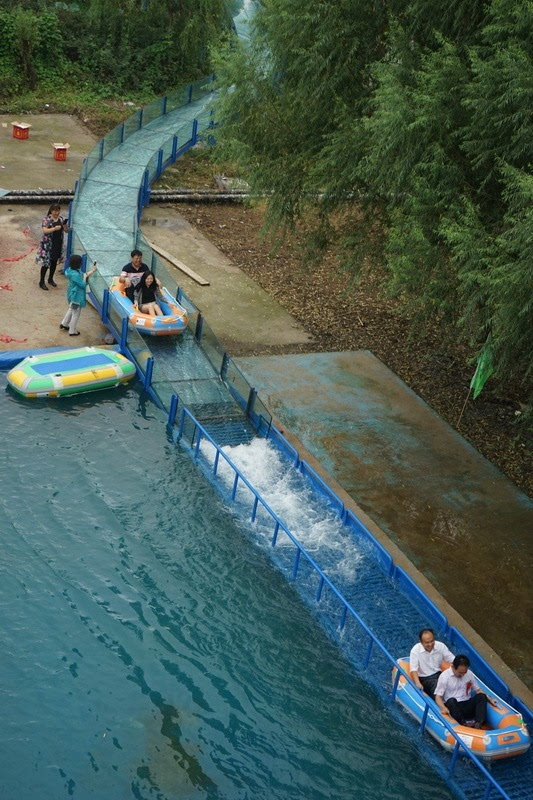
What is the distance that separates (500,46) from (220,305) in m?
9.41

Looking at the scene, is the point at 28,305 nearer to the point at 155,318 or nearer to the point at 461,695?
the point at 155,318

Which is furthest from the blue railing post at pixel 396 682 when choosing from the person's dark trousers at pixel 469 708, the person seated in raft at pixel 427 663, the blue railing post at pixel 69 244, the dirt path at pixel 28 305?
the blue railing post at pixel 69 244

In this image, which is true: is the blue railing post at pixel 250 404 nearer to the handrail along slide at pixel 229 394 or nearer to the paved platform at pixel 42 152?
the handrail along slide at pixel 229 394

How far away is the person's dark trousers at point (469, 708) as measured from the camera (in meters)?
11.2

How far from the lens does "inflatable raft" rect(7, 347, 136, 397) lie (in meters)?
16.6

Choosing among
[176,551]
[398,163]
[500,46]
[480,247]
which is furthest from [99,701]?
[500,46]

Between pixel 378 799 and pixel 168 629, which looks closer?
pixel 378 799

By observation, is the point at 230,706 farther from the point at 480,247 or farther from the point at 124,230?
the point at 124,230

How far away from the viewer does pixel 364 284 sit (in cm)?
2370

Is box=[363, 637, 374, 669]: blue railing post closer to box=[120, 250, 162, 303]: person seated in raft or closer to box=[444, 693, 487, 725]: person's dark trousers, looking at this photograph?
box=[444, 693, 487, 725]: person's dark trousers

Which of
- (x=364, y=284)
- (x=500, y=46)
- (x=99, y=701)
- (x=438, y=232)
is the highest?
(x=500, y=46)

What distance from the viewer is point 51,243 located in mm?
19797

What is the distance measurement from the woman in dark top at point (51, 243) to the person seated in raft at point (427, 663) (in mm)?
12112

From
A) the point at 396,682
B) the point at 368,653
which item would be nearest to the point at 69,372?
the point at 368,653
